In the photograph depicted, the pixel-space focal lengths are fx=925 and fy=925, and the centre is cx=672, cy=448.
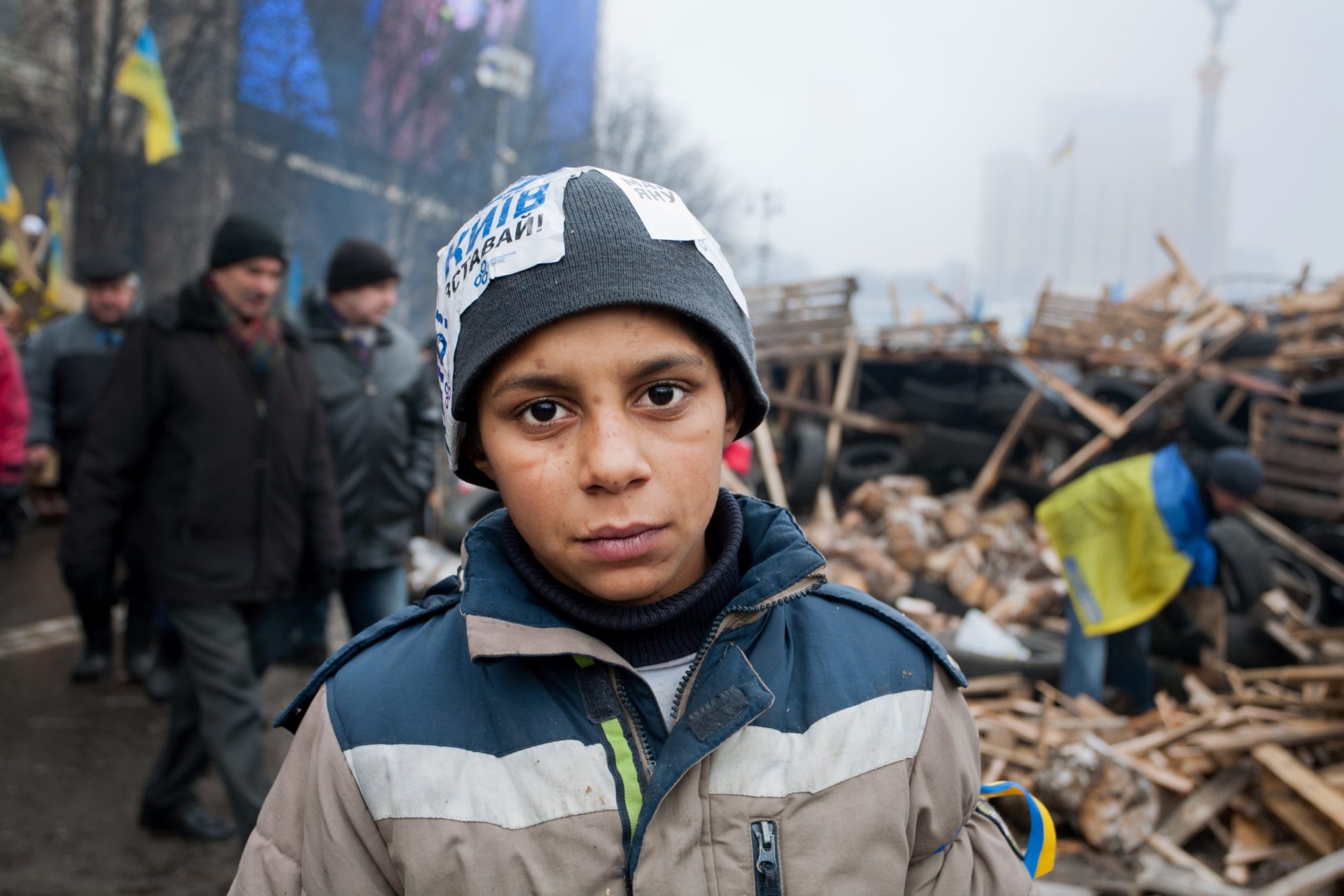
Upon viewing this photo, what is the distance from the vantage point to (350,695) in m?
1.27

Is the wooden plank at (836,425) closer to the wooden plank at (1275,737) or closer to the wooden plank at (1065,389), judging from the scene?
the wooden plank at (1065,389)

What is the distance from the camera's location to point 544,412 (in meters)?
1.25

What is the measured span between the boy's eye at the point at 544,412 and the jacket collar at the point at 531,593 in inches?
8.8

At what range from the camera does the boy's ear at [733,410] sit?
4.66 feet

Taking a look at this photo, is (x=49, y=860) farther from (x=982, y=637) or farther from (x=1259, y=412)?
(x=1259, y=412)

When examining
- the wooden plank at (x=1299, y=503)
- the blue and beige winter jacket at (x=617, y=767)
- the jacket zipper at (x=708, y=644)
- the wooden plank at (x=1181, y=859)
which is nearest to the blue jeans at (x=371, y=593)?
the blue and beige winter jacket at (x=617, y=767)

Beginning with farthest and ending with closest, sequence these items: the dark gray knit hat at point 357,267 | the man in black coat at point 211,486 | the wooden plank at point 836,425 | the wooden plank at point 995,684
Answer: the wooden plank at point 836,425
the wooden plank at point 995,684
the dark gray knit hat at point 357,267
the man in black coat at point 211,486

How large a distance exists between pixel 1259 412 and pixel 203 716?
31.3 ft

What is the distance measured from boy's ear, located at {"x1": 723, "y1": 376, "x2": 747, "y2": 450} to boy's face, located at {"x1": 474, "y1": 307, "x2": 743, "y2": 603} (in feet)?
0.46

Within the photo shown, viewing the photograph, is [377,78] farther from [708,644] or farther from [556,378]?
[708,644]

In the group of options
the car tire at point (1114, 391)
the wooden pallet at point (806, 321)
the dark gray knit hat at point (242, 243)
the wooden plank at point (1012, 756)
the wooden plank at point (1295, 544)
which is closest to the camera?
the dark gray knit hat at point (242, 243)

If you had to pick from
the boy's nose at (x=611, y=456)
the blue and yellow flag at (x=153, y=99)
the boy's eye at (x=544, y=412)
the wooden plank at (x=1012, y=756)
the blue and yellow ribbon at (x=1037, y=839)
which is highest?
the blue and yellow flag at (x=153, y=99)

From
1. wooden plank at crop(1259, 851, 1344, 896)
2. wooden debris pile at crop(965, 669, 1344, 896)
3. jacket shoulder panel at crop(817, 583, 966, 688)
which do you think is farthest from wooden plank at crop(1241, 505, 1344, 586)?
jacket shoulder panel at crop(817, 583, 966, 688)

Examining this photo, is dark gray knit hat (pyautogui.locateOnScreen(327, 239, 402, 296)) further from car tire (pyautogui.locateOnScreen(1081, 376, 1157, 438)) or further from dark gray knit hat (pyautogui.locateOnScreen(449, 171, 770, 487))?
car tire (pyautogui.locateOnScreen(1081, 376, 1157, 438))
